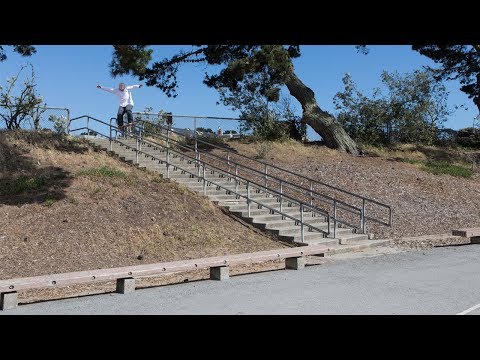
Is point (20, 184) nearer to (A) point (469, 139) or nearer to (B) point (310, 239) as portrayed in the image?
(B) point (310, 239)

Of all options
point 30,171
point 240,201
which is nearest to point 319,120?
point 240,201

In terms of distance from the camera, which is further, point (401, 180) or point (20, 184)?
point (401, 180)

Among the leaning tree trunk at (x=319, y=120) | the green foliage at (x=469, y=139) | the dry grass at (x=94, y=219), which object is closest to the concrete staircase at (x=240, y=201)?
the dry grass at (x=94, y=219)

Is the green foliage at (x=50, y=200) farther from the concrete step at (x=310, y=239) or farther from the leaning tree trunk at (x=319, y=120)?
the leaning tree trunk at (x=319, y=120)

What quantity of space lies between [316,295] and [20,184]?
898cm

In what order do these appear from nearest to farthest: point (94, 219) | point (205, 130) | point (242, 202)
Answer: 1. point (94, 219)
2. point (242, 202)
3. point (205, 130)

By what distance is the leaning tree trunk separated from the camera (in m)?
25.4

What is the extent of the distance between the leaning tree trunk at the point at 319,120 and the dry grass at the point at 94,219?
10.3m

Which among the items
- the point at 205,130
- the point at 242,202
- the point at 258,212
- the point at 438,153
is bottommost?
the point at 258,212

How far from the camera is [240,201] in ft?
54.8

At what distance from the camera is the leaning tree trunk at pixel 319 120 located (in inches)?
999

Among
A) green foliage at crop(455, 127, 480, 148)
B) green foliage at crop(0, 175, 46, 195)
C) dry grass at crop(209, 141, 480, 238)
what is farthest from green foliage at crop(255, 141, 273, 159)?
green foliage at crop(455, 127, 480, 148)

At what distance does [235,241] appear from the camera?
A: 13.7 metres
